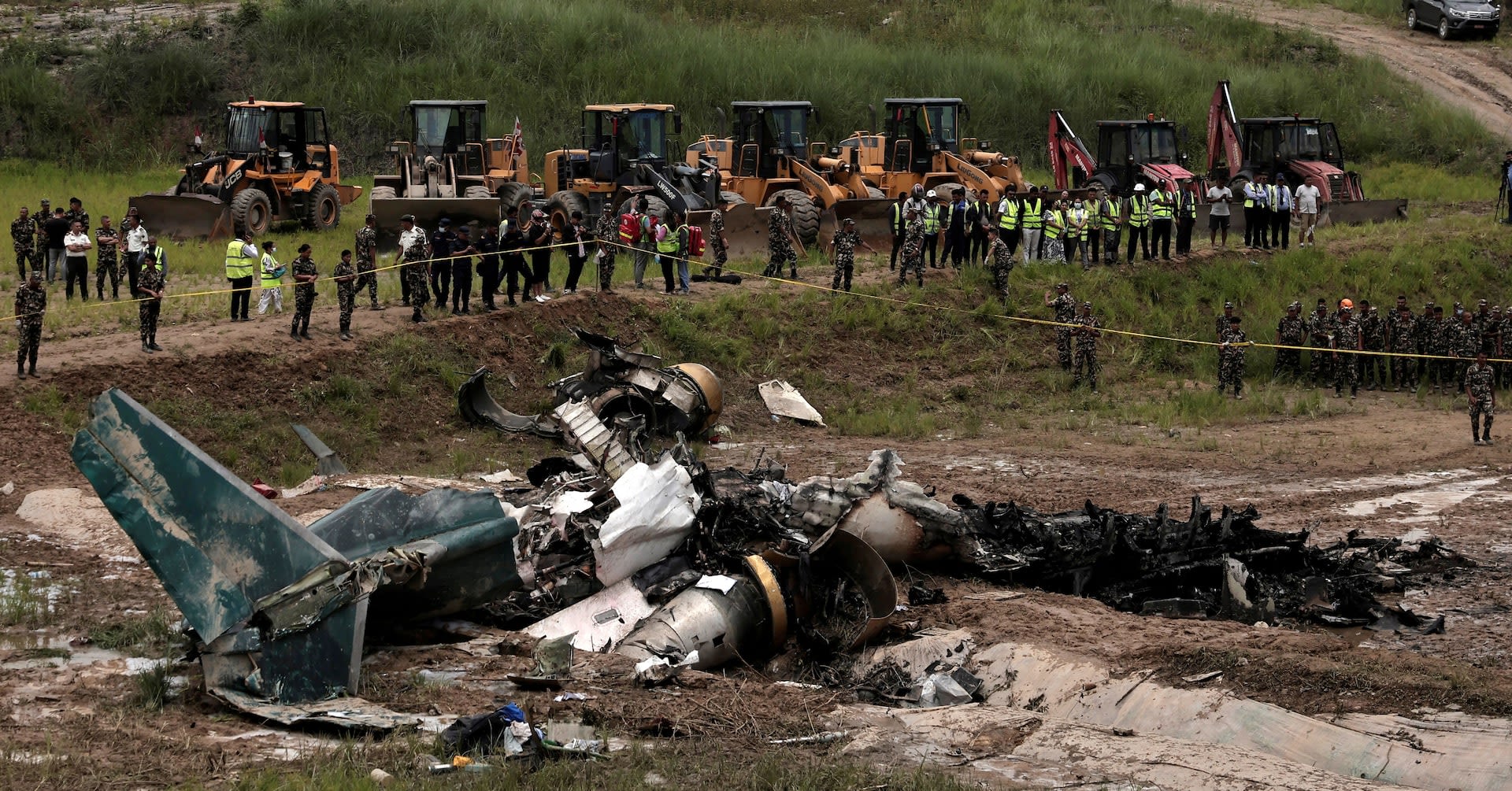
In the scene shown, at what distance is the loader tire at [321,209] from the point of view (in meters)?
28.4

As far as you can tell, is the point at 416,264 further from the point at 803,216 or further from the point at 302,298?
the point at 803,216

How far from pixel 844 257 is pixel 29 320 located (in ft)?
36.9

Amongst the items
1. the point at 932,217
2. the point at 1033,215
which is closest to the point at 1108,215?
the point at 1033,215

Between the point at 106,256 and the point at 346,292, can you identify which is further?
the point at 106,256

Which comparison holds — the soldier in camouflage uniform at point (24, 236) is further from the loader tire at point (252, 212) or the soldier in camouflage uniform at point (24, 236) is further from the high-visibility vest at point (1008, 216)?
the high-visibility vest at point (1008, 216)

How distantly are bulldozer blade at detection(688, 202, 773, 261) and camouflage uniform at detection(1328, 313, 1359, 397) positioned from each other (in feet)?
30.3

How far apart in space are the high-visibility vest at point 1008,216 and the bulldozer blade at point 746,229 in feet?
12.8

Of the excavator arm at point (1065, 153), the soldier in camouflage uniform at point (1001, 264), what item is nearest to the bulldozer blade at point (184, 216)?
the soldier in camouflage uniform at point (1001, 264)

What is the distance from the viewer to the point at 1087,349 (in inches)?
832

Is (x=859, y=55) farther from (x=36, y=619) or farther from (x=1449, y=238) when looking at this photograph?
(x=36, y=619)

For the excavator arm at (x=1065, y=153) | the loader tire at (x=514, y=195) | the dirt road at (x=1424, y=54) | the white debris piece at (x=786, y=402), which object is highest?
the dirt road at (x=1424, y=54)

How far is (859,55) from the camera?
40.2 metres

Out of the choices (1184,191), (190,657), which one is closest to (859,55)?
(1184,191)

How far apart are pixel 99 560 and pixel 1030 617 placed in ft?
24.8
